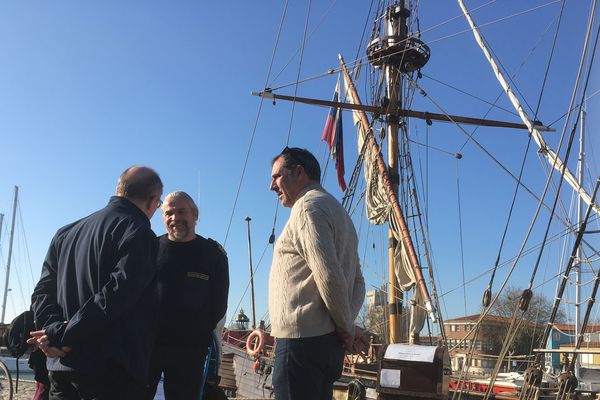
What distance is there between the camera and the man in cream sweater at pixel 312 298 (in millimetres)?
2408

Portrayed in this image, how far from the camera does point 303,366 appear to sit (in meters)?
2.40

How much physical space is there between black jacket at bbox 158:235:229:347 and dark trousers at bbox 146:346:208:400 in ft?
0.15

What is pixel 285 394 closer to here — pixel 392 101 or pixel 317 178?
pixel 317 178

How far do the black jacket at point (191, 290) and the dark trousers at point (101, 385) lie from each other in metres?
0.73

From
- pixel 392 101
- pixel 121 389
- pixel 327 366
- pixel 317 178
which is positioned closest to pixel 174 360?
pixel 121 389

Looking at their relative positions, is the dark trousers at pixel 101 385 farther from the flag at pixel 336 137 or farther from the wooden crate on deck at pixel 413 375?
the flag at pixel 336 137

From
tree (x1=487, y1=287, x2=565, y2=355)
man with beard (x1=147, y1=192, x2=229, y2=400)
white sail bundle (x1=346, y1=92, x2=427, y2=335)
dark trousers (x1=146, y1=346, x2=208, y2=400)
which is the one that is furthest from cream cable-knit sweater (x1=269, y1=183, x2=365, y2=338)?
tree (x1=487, y1=287, x2=565, y2=355)

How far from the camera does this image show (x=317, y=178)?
287 cm

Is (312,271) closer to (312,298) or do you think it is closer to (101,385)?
(312,298)

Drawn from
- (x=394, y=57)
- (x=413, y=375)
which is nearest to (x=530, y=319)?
(x=394, y=57)

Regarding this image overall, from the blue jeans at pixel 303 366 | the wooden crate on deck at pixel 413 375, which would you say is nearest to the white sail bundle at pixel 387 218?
the wooden crate on deck at pixel 413 375

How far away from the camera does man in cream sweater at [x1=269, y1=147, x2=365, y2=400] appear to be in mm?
2408

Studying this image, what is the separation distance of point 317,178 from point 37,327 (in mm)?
1424

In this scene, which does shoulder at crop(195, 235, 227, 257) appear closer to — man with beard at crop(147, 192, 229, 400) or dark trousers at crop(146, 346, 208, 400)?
man with beard at crop(147, 192, 229, 400)
